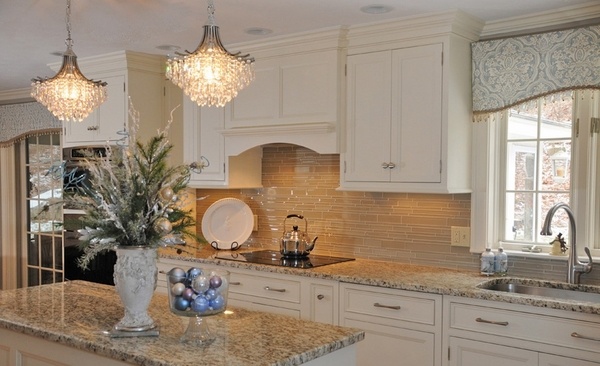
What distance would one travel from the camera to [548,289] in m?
3.21

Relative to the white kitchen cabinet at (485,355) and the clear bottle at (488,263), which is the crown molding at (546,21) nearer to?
the clear bottle at (488,263)

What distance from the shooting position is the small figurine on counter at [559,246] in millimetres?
3367

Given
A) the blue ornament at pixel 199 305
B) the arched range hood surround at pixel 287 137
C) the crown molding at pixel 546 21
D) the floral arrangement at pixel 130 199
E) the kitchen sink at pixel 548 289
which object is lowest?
the kitchen sink at pixel 548 289

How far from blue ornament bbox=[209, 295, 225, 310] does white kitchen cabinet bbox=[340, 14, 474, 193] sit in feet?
5.67

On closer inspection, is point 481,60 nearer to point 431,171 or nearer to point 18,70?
point 431,171

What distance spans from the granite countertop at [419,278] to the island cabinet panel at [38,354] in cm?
73

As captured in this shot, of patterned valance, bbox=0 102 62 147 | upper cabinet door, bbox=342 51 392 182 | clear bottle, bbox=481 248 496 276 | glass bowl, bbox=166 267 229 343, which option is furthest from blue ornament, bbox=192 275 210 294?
patterned valance, bbox=0 102 62 147

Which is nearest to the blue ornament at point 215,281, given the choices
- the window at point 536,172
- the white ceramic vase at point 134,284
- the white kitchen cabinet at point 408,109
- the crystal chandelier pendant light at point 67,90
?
the white ceramic vase at point 134,284

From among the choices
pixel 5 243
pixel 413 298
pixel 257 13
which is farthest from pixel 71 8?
pixel 5 243

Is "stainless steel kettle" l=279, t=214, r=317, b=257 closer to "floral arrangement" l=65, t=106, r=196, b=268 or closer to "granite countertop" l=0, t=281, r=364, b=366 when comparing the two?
"granite countertop" l=0, t=281, r=364, b=366

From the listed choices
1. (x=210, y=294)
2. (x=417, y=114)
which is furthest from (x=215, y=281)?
(x=417, y=114)

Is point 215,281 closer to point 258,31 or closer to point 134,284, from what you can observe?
point 134,284

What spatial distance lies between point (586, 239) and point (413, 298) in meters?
1.02

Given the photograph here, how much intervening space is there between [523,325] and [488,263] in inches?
23.5
